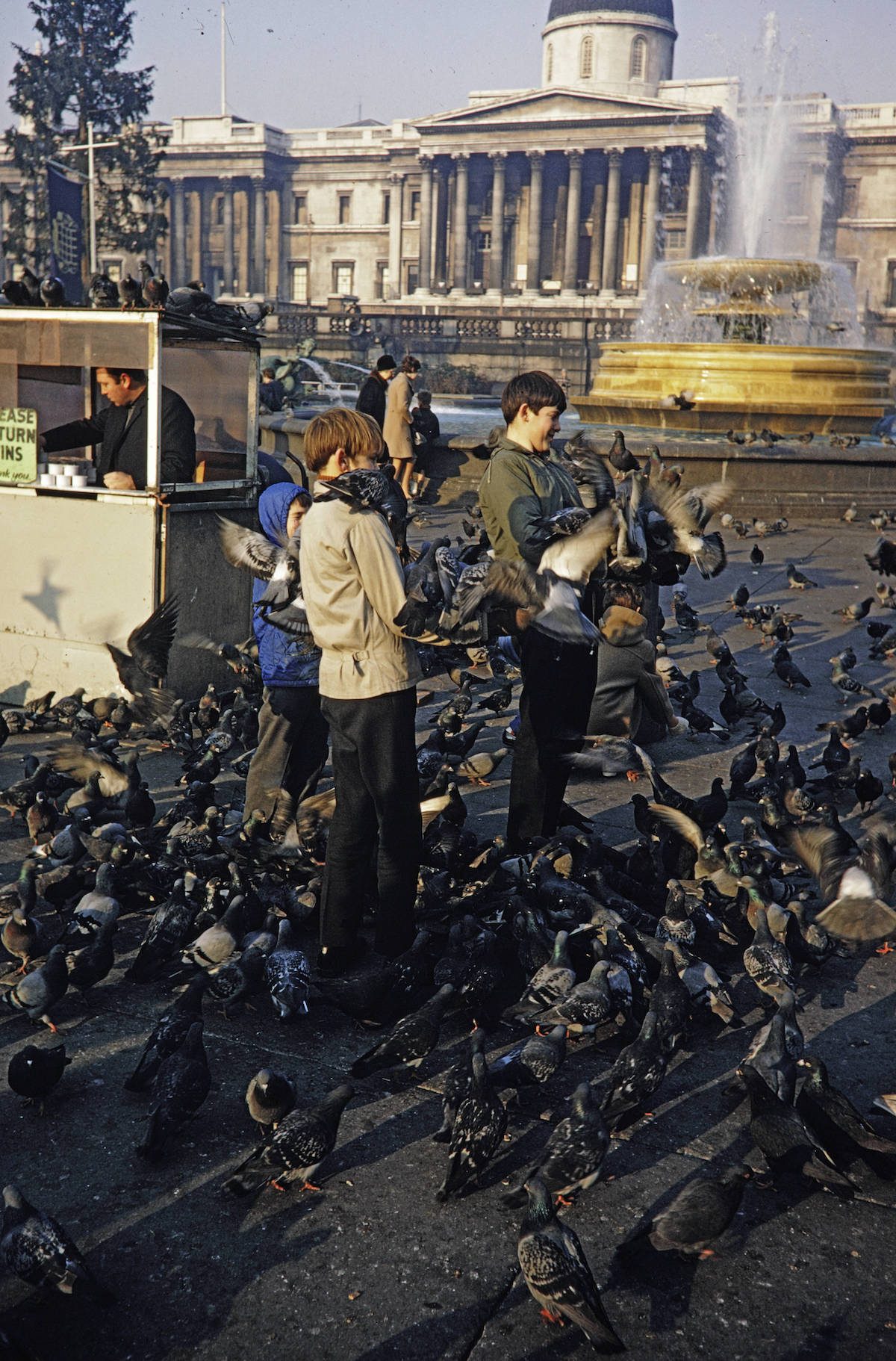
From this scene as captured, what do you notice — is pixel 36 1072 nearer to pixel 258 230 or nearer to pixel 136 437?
pixel 136 437

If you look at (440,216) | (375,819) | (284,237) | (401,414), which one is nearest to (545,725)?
(375,819)

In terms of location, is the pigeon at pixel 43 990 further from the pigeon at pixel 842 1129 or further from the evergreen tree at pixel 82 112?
the evergreen tree at pixel 82 112

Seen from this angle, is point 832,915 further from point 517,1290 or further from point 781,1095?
point 517,1290

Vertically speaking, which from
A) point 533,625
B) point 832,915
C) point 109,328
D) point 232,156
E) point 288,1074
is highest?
point 232,156

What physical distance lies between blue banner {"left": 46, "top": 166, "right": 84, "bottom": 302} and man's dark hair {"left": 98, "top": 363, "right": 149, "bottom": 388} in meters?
29.3

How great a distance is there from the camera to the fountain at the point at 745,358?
19812 millimetres

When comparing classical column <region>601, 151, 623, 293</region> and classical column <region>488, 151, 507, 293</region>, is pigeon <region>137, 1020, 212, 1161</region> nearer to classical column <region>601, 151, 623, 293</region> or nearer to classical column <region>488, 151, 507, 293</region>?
classical column <region>601, 151, 623, 293</region>

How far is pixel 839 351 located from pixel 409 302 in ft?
196

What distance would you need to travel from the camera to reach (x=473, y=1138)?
3426mm

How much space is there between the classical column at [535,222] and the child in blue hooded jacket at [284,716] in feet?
267

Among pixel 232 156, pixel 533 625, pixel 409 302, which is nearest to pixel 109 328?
pixel 533 625

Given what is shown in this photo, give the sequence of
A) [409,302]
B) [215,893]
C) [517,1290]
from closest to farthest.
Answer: [517,1290]
[215,893]
[409,302]

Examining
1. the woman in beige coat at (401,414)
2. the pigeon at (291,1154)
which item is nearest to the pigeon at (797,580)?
the woman in beige coat at (401,414)

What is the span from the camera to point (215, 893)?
5.04 metres
